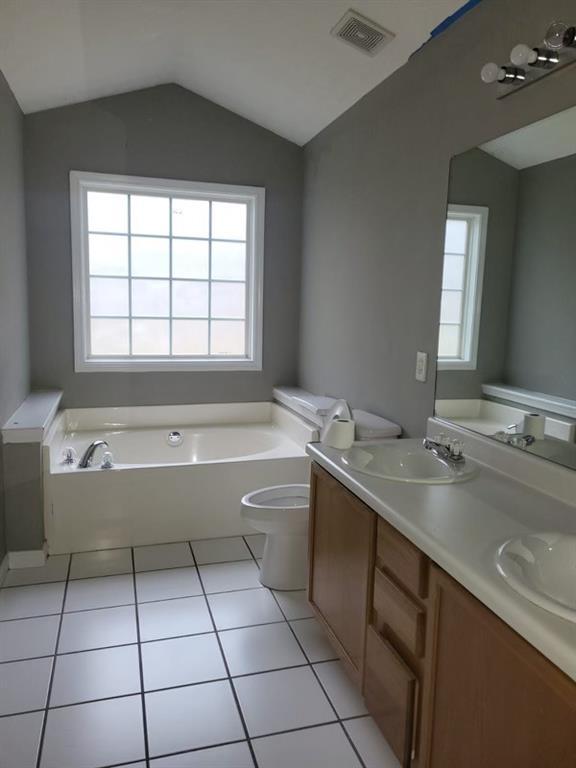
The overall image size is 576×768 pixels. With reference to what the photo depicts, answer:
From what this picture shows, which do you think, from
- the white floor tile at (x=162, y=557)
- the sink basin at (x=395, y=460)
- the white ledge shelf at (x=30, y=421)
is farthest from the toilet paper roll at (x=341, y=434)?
the white ledge shelf at (x=30, y=421)

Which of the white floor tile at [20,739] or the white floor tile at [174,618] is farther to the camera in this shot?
the white floor tile at [174,618]

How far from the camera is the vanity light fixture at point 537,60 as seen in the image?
157cm

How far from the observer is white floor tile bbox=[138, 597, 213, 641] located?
2.24 m

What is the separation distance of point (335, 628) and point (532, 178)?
1658 mm

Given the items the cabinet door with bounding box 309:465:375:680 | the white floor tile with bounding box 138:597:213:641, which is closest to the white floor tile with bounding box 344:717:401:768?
the cabinet door with bounding box 309:465:375:680

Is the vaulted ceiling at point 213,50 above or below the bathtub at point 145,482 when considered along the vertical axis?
above

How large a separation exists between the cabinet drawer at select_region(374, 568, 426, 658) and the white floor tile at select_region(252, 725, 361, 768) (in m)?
0.41

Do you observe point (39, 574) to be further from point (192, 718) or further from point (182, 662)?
point (192, 718)

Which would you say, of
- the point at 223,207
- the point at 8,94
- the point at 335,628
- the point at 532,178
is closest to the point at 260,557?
the point at 335,628

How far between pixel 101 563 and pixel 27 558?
359 mm

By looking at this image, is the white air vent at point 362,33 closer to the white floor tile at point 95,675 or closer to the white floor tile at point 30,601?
the white floor tile at point 95,675

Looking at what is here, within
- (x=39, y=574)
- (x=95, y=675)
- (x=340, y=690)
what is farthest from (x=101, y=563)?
(x=340, y=690)

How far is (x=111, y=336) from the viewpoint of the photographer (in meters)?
3.87

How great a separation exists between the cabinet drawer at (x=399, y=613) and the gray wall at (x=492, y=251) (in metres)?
0.83
